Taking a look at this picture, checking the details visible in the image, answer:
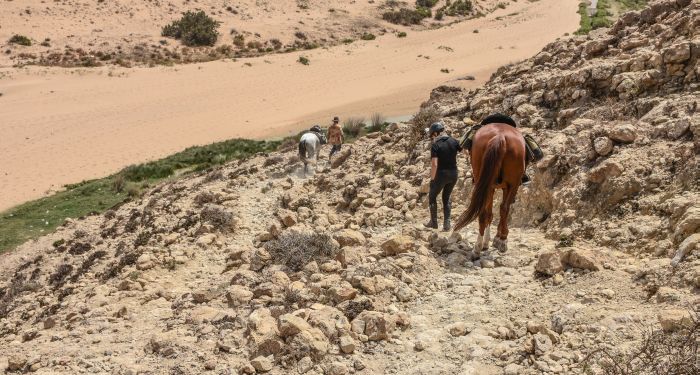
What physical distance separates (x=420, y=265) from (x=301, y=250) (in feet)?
5.94

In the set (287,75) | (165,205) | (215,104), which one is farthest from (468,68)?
(165,205)

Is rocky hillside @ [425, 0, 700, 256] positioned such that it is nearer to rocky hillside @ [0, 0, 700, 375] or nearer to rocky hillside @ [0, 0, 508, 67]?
rocky hillside @ [0, 0, 700, 375]

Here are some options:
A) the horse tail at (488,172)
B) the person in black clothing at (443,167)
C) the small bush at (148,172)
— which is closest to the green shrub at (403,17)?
the small bush at (148,172)

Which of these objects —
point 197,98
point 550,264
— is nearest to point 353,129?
point 550,264

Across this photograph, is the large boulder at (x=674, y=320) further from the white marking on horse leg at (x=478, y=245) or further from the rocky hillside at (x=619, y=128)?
the white marking on horse leg at (x=478, y=245)

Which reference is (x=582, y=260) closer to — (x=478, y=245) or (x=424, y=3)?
(x=478, y=245)

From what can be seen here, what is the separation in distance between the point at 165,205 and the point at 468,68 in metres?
31.0

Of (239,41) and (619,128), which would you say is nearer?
(619,128)

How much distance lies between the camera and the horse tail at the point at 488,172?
6.84 metres

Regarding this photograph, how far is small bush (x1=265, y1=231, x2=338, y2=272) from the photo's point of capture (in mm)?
7953

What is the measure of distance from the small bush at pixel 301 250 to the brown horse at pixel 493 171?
187cm

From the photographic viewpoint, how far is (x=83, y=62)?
133 ft

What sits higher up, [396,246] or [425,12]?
[425,12]

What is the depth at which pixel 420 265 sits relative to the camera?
7164 millimetres
